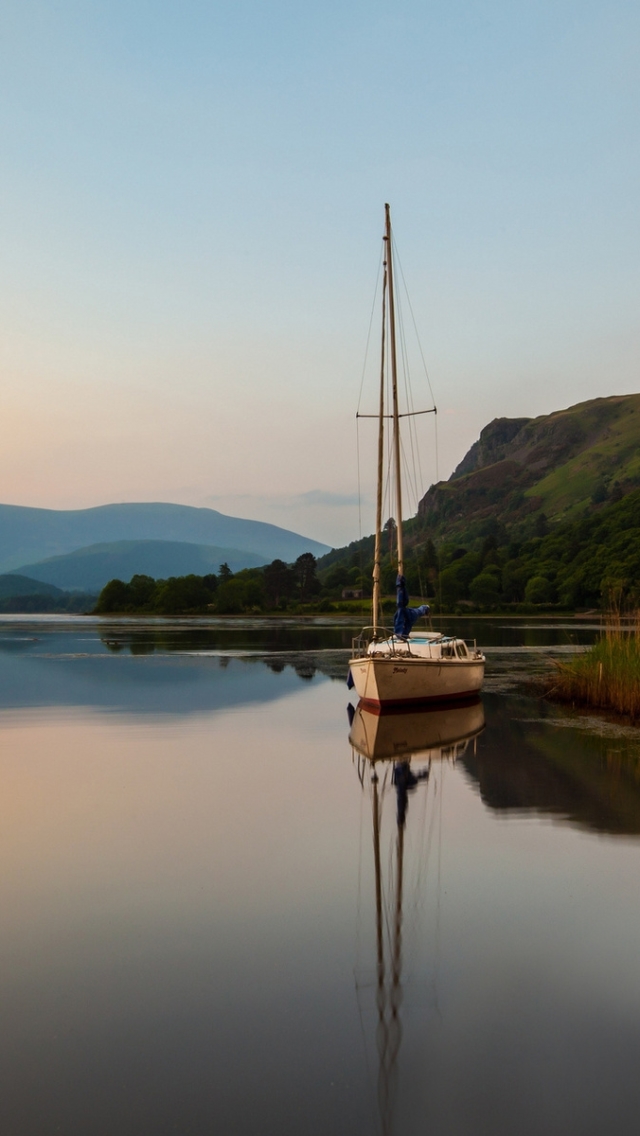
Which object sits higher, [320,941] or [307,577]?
[307,577]

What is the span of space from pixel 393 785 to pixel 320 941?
29.8 ft

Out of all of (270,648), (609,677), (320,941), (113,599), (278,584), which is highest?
(278,584)

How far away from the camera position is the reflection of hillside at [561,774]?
1605cm

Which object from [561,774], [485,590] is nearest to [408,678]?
[561,774]

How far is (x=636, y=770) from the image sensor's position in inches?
769

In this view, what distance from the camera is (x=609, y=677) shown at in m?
30.5

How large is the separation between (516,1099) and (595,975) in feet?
8.59

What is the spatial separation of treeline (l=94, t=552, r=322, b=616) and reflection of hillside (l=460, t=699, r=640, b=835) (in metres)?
140

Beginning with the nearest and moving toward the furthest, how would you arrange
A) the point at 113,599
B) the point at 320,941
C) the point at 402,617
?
the point at 320,941
the point at 402,617
the point at 113,599

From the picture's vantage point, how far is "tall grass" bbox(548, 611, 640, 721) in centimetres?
2905

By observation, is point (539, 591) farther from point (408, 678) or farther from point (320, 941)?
point (320, 941)

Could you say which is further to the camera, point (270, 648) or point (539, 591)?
point (539, 591)

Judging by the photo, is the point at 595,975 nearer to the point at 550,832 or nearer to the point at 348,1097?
the point at 348,1097

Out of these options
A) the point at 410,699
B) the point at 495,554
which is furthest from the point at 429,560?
the point at 410,699
